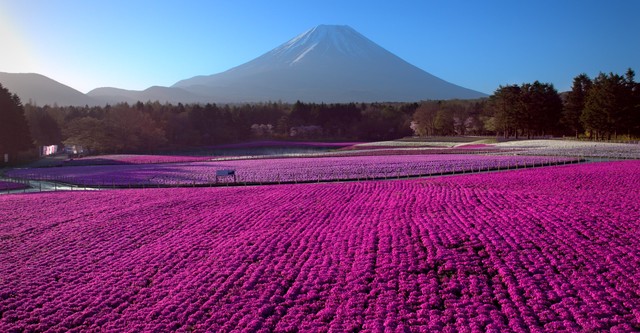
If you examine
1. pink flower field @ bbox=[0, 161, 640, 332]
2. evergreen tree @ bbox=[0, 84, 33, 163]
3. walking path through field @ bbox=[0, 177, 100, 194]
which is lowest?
walking path through field @ bbox=[0, 177, 100, 194]

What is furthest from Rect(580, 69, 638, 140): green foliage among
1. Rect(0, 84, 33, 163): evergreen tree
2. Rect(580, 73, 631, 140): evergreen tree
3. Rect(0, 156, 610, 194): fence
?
Rect(0, 84, 33, 163): evergreen tree

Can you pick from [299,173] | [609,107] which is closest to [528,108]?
[609,107]

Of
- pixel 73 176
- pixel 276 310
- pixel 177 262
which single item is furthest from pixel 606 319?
pixel 73 176

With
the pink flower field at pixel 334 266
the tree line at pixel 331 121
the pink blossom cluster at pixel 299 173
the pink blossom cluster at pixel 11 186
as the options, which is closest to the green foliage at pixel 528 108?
the tree line at pixel 331 121

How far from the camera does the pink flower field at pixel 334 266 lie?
325 inches

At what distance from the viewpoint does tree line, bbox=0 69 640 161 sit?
61812 mm

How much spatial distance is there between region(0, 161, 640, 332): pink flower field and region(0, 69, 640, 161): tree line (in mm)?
50457

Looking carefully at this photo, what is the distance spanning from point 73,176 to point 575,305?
3828 cm

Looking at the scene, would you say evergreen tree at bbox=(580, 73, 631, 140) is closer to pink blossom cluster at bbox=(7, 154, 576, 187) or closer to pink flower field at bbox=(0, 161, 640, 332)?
pink blossom cluster at bbox=(7, 154, 576, 187)

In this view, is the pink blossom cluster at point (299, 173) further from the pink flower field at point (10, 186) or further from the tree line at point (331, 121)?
the tree line at point (331, 121)

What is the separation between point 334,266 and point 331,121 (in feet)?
334

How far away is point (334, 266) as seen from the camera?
11.0 meters

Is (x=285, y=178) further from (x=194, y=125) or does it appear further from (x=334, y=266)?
(x=194, y=125)

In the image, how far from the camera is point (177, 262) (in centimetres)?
1179
